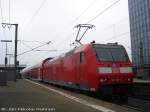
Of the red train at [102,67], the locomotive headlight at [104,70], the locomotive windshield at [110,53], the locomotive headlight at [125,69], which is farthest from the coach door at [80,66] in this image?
the locomotive headlight at [125,69]

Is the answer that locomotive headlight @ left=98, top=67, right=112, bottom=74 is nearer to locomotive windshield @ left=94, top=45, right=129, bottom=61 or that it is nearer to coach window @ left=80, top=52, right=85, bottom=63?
locomotive windshield @ left=94, top=45, right=129, bottom=61

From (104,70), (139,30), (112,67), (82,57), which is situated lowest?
(104,70)

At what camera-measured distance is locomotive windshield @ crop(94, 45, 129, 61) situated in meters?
18.7

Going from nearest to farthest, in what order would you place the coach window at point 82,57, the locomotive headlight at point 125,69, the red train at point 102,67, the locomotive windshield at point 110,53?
the red train at point 102,67 → the locomotive headlight at point 125,69 → the locomotive windshield at point 110,53 → the coach window at point 82,57

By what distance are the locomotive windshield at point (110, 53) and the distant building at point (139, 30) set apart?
6038cm

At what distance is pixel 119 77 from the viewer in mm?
Result: 18094

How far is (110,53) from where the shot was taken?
749 inches

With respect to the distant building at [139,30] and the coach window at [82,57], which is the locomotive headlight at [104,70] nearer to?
the coach window at [82,57]

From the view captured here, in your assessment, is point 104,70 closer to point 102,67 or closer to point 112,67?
point 102,67

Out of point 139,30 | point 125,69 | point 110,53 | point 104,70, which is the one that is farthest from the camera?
point 139,30

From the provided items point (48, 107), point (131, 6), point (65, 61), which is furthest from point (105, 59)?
point (131, 6)

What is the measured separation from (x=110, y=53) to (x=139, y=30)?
227ft

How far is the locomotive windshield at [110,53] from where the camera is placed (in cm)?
1867

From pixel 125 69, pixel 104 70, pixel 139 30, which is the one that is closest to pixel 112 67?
pixel 104 70
